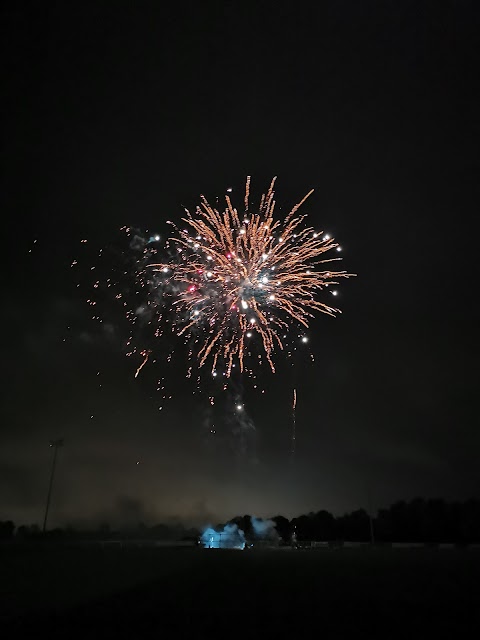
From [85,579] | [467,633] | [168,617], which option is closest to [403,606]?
[467,633]

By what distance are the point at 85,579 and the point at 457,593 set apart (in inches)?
461

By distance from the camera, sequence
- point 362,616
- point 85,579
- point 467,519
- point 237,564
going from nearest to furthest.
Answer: point 362,616 < point 85,579 < point 237,564 < point 467,519

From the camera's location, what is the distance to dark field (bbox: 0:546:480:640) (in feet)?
37.8

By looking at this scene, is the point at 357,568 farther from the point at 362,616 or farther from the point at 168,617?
the point at 168,617

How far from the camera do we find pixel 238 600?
46.4 feet

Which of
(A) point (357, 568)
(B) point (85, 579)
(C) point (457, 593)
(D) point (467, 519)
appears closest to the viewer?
(C) point (457, 593)

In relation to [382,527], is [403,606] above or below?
below

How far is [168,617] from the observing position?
12.6m

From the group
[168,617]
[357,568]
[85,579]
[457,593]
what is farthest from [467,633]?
[85,579]

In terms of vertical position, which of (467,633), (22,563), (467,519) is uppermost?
(467,519)

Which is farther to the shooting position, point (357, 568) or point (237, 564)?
point (237, 564)

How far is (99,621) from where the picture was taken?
12.3m

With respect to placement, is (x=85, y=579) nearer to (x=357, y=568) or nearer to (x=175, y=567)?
(x=175, y=567)

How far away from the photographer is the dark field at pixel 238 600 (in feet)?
37.8
